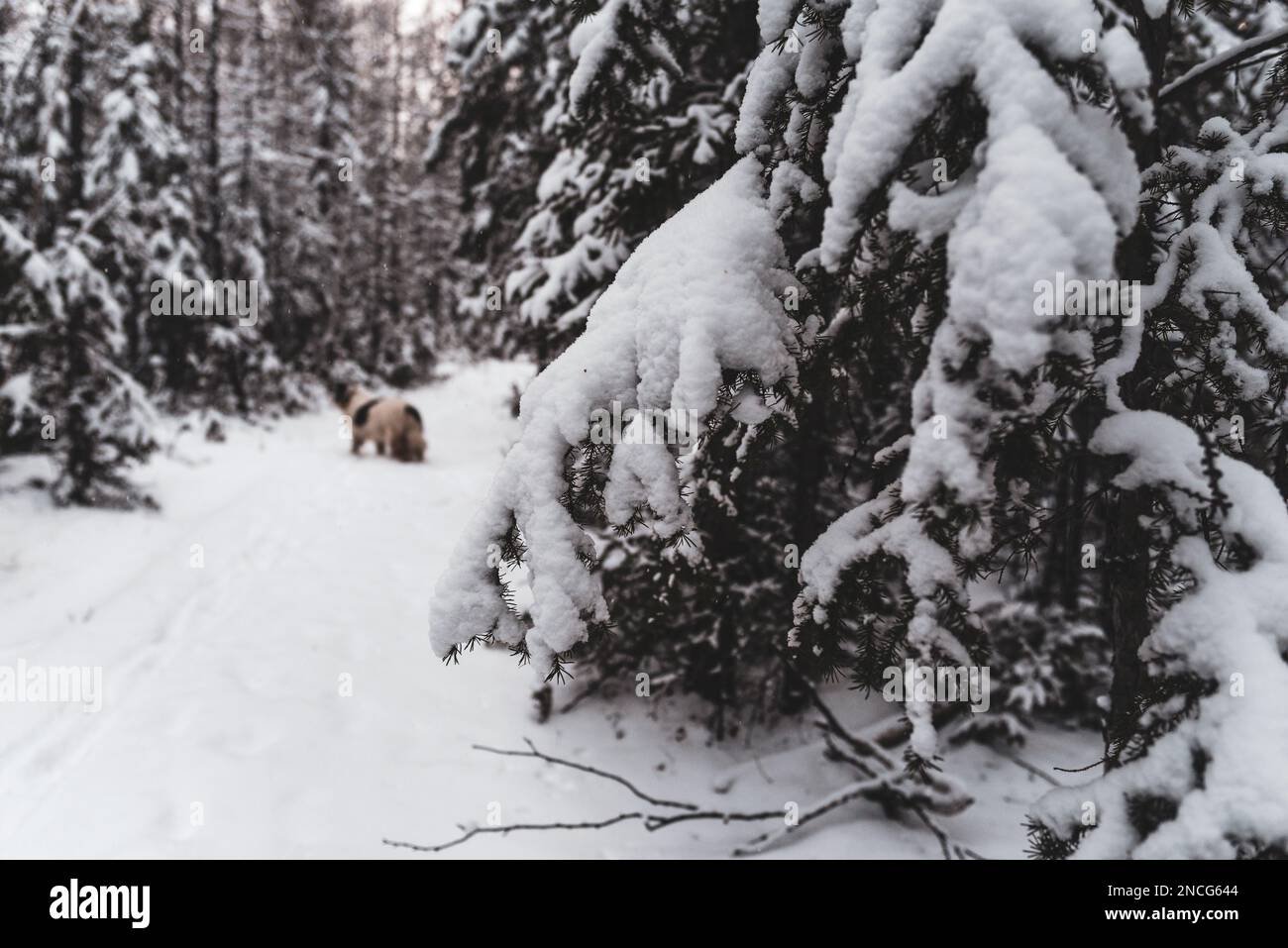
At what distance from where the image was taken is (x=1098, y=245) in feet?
4.06

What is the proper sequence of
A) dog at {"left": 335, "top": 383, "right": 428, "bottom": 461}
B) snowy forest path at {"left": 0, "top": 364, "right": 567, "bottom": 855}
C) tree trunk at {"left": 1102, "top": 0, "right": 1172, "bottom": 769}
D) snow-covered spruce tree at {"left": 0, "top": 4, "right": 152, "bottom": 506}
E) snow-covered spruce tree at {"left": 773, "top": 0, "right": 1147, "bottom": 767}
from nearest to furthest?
snow-covered spruce tree at {"left": 773, "top": 0, "right": 1147, "bottom": 767}
tree trunk at {"left": 1102, "top": 0, "right": 1172, "bottom": 769}
snowy forest path at {"left": 0, "top": 364, "right": 567, "bottom": 855}
snow-covered spruce tree at {"left": 0, "top": 4, "right": 152, "bottom": 506}
dog at {"left": 335, "top": 383, "right": 428, "bottom": 461}

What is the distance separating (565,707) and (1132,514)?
4807 millimetres

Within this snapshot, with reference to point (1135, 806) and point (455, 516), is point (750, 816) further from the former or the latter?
point (455, 516)

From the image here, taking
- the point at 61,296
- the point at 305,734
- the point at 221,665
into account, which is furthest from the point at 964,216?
the point at 61,296

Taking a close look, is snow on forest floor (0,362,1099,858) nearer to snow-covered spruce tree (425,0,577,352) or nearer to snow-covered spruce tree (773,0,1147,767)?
snow-covered spruce tree (773,0,1147,767)

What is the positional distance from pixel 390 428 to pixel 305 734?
31.0 feet

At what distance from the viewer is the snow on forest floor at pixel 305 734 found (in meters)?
3.93

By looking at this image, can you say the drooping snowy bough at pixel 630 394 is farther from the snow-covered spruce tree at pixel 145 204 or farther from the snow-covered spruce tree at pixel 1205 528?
the snow-covered spruce tree at pixel 145 204

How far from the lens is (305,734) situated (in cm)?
478

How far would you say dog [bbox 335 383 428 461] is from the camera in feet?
44.2

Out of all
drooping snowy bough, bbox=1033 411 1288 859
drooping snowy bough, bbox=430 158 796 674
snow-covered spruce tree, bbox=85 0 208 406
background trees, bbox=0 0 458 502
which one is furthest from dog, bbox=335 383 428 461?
drooping snowy bough, bbox=1033 411 1288 859

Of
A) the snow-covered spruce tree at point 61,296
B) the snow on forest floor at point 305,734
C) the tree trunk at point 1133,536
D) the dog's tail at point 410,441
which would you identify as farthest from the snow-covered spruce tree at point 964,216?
the dog's tail at point 410,441

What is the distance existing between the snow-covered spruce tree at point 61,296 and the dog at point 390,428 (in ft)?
17.6

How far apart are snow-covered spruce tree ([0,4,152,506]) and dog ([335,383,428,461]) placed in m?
5.36
